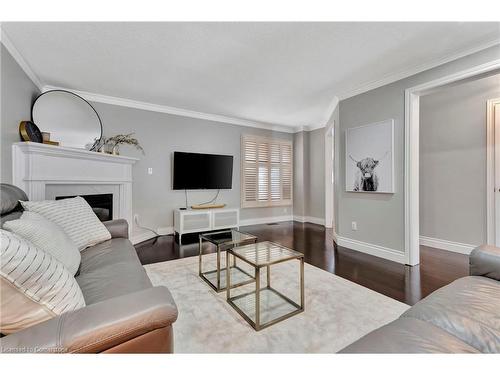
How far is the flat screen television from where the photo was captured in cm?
423

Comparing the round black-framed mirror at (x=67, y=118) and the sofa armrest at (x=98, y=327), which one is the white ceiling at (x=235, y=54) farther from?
the sofa armrest at (x=98, y=327)

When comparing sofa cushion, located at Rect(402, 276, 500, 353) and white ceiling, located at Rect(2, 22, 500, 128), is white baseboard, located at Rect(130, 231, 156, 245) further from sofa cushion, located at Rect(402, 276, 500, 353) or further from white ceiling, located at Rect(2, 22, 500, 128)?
sofa cushion, located at Rect(402, 276, 500, 353)

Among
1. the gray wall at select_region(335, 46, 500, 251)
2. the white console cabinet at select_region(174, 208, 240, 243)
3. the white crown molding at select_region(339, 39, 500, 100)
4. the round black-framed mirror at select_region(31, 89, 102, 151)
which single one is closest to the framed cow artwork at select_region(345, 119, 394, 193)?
the gray wall at select_region(335, 46, 500, 251)

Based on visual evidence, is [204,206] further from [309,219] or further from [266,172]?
[309,219]

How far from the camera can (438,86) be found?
2.55m

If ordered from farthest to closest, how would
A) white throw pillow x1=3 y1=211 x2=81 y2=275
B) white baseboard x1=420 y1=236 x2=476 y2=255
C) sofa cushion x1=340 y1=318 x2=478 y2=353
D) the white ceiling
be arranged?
white baseboard x1=420 y1=236 x2=476 y2=255 < the white ceiling < white throw pillow x1=3 y1=211 x2=81 y2=275 < sofa cushion x1=340 y1=318 x2=478 y2=353

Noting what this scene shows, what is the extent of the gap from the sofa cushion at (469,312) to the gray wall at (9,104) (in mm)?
3377

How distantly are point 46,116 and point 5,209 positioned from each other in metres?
2.25

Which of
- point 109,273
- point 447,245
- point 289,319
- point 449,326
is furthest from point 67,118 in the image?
point 447,245

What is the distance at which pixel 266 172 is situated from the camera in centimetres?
540

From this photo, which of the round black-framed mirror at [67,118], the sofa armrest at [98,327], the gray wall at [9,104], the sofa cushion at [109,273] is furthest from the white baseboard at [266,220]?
the sofa armrest at [98,327]

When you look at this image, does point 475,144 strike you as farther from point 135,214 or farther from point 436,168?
point 135,214

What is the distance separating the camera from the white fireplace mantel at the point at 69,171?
2.43 m

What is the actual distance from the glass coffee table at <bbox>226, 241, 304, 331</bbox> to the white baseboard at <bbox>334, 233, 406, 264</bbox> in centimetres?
172
